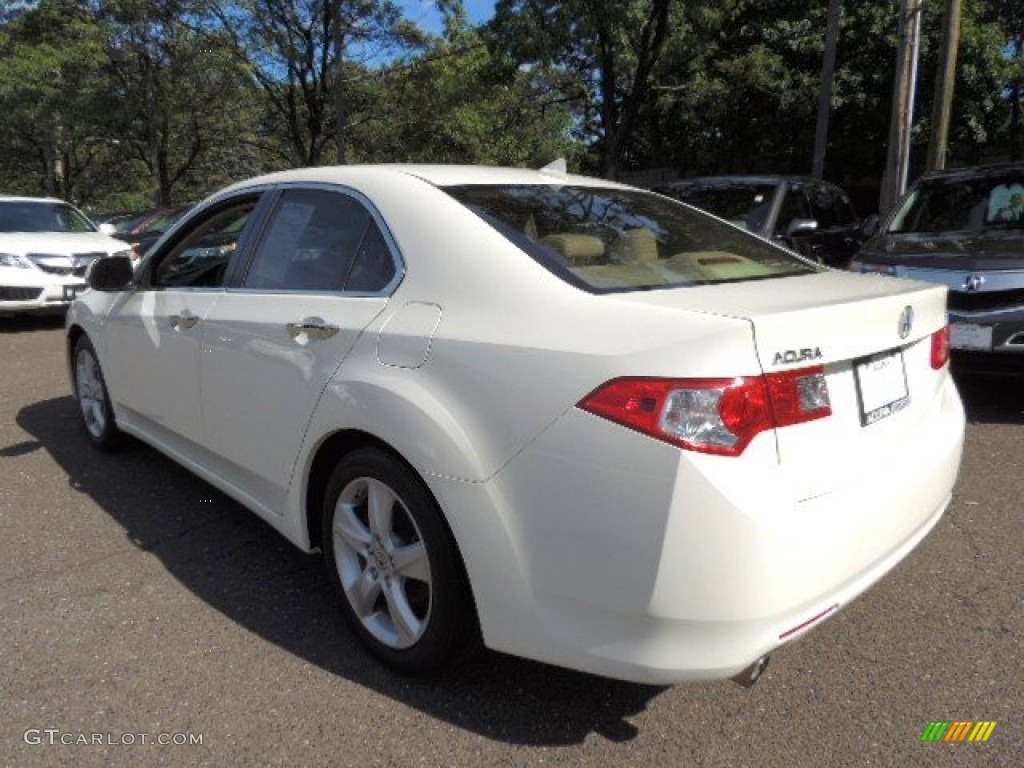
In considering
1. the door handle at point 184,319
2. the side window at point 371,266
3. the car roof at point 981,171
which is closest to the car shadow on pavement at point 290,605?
the door handle at point 184,319

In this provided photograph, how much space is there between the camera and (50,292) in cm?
907

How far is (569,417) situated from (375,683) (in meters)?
1.13

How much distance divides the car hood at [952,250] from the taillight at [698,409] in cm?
384

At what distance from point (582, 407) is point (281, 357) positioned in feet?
4.16

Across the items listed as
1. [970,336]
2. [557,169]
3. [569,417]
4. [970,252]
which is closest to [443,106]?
[970,252]

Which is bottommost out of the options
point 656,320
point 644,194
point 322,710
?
point 322,710

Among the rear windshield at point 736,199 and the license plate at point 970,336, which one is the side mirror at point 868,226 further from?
the license plate at point 970,336

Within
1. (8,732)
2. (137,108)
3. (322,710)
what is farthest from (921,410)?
(137,108)

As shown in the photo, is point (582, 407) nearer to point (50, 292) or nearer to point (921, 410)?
point (921, 410)

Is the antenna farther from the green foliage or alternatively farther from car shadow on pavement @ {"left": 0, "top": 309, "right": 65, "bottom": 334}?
the green foliage

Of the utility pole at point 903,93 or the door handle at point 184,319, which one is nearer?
the door handle at point 184,319

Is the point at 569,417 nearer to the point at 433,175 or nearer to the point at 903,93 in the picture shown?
the point at 433,175

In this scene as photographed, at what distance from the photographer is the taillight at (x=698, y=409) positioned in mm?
1857

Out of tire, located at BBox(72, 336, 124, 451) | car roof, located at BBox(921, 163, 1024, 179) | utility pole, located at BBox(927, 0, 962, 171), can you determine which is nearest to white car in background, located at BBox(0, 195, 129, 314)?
tire, located at BBox(72, 336, 124, 451)
